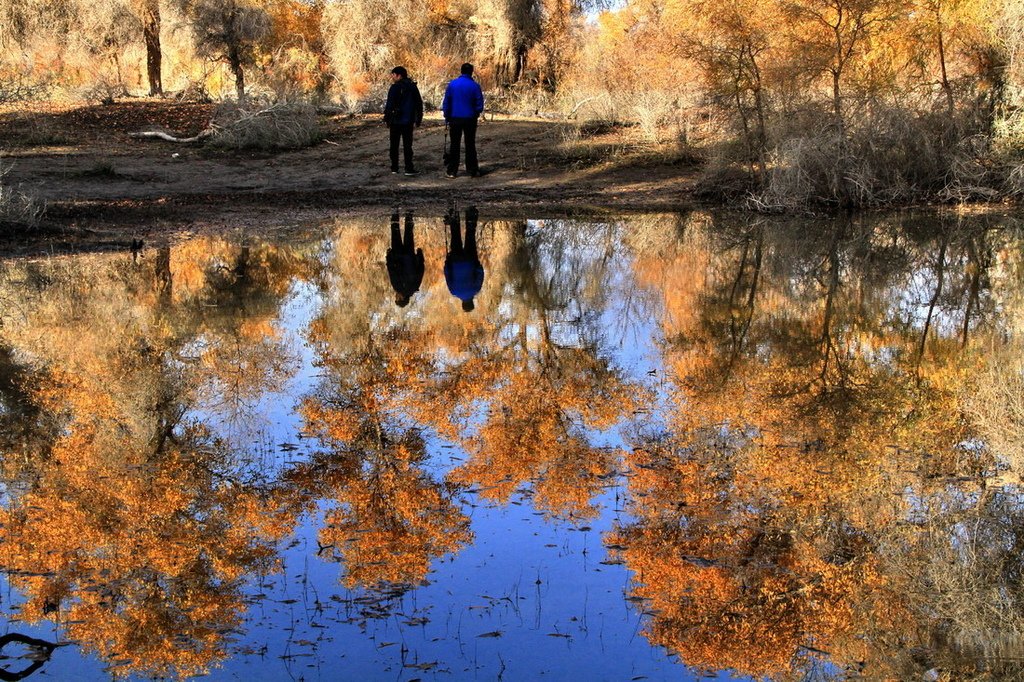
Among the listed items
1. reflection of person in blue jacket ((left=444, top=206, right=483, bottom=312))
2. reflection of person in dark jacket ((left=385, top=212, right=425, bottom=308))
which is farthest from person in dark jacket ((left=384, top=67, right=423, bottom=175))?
reflection of person in dark jacket ((left=385, top=212, right=425, bottom=308))

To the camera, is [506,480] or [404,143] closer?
[506,480]

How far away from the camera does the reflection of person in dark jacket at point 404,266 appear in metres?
12.3

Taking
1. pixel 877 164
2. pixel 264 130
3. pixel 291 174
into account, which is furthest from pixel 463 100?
pixel 877 164

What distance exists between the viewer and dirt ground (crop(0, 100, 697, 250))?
59.5 ft

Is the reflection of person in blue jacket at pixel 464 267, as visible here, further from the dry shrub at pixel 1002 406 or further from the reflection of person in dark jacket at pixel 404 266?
the dry shrub at pixel 1002 406

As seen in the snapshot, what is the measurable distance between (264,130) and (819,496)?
1975 centimetres

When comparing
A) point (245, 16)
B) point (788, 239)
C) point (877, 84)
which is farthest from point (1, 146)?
point (877, 84)

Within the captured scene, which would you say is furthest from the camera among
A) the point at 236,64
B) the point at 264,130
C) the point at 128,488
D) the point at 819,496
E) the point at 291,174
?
the point at 236,64

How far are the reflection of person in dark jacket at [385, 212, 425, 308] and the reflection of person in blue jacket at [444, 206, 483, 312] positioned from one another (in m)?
0.37

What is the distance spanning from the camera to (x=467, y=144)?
2136 cm

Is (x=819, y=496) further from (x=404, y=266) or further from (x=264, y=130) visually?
(x=264, y=130)

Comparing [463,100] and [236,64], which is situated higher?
[236,64]

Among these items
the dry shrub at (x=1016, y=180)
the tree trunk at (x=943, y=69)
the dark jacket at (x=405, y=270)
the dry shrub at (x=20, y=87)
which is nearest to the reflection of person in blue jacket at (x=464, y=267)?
the dark jacket at (x=405, y=270)

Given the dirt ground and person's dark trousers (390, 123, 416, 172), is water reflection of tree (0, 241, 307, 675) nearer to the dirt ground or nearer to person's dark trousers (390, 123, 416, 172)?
the dirt ground
